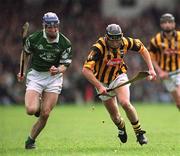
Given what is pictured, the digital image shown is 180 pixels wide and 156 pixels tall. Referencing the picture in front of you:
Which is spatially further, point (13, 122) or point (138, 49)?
point (13, 122)

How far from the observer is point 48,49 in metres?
13.7

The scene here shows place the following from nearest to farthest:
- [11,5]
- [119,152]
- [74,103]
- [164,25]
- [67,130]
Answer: [119,152], [164,25], [67,130], [74,103], [11,5]

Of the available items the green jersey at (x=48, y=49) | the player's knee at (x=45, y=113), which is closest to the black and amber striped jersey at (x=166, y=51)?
the green jersey at (x=48, y=49)

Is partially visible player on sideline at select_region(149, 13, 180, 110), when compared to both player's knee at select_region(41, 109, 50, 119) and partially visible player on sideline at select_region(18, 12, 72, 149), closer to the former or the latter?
partially visible player on sideline at select_region(18, 12, 72, 149)

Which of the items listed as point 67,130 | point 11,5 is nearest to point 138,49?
point 67,130

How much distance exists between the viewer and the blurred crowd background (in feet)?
105

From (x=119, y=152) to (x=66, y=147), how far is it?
Answer: 144 cm

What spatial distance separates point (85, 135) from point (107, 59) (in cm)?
364

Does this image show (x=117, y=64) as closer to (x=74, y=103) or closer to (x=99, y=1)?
(x=74, y=103)

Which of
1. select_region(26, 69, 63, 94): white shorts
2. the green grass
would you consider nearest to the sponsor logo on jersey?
select_region(26, 69, 63, 94): white shorts

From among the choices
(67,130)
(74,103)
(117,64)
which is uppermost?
(117,64)

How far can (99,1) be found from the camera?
38.6 m

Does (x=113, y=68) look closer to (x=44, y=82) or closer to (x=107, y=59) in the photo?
(x=107, y=59)

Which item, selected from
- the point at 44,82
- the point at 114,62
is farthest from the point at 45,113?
the point at 114,62
